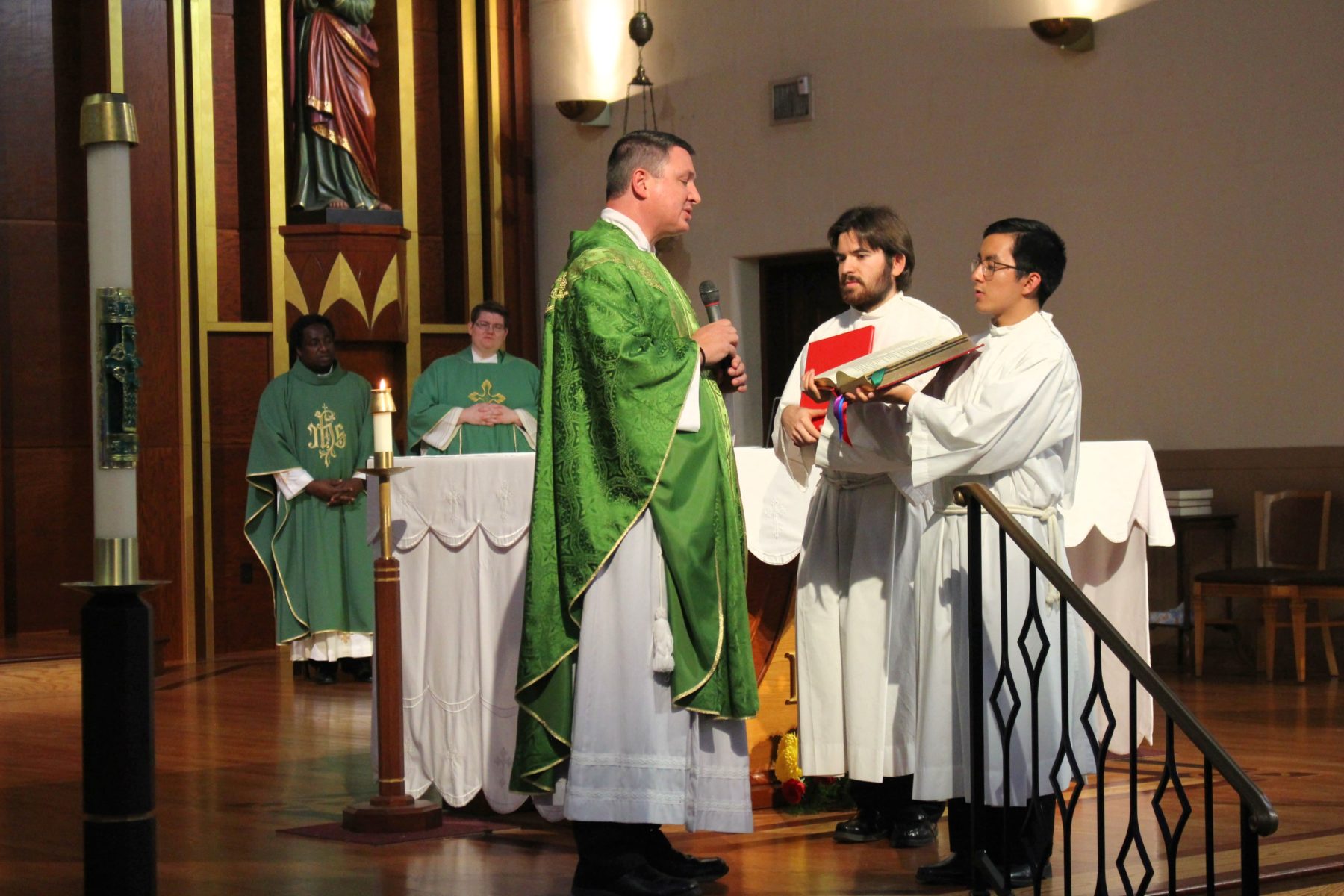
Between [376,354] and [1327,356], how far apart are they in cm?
496

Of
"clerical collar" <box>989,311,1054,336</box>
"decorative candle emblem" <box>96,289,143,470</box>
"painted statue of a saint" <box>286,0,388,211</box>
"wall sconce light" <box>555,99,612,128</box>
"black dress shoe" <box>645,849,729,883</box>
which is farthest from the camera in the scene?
"wall sconce light" <box>555,99,612,128</box>

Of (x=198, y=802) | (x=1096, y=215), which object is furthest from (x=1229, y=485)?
(x=198, y=802)

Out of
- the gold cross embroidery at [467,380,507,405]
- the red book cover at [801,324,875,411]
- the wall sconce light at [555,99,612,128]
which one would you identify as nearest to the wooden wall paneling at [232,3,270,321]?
the wall sconce light at [555,99,612,128]

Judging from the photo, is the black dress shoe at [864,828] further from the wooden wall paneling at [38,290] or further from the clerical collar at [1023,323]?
the wooden wall paneling at [38,290]

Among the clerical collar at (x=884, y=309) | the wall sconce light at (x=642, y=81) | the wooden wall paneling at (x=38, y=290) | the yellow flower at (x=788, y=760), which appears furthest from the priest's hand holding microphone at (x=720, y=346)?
the wooden wall paneling at (x=38, y=290)

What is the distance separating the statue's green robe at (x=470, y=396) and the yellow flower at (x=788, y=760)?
3.37 m

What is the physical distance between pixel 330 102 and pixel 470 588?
5438 millimetres

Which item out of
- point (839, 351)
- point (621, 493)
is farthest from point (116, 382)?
point (839, 351)

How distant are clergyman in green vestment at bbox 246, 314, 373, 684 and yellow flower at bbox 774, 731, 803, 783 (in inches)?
155

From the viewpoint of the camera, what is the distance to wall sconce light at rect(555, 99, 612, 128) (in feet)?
34.0

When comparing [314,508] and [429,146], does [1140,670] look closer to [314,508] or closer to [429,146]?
[314,508]

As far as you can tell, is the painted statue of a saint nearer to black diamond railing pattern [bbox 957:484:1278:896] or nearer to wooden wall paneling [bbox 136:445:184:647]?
wooden wall paneling [bbox 136:445:184:647]

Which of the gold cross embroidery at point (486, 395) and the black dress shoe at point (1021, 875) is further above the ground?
the gold cross embroidery at point (486, 395)

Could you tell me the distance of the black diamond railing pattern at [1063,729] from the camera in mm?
2844
